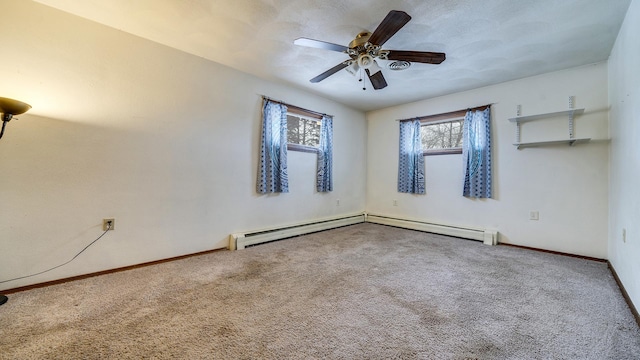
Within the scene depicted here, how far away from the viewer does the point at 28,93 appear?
2000mm

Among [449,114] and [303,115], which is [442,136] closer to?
[449,114]

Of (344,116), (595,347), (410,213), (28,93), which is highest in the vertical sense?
(344,116)

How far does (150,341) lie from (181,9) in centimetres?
251

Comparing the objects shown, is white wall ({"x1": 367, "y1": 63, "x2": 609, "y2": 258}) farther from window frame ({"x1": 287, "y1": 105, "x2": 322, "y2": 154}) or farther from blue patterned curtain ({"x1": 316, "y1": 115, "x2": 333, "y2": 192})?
window frame ({"x1": 287, "y1": 105, "x2": 322, "y2": 154})

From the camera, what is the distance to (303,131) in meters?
4.11

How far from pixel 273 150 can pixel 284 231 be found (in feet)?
4.01

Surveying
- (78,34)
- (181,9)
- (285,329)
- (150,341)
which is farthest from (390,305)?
(78,34)

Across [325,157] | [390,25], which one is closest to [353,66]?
[390,25]

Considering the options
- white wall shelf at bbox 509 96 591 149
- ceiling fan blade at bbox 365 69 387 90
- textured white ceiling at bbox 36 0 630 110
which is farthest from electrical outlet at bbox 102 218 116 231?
white wall shelf at bbox 509 96 591 149

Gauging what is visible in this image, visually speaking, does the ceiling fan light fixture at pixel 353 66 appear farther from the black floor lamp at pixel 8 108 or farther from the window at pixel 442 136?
the black floor lamp at pixel 8 108

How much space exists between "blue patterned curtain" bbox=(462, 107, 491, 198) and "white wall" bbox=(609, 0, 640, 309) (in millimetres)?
1179

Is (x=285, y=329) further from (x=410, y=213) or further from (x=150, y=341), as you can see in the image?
(x=410, y=213)

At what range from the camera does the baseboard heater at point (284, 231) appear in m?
3.10

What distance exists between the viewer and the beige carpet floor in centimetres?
130
